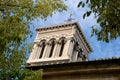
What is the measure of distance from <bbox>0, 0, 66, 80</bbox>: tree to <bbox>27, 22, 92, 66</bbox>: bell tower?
118 feet

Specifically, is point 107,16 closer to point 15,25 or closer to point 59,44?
point 15,25

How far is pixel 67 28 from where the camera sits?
55219 mm

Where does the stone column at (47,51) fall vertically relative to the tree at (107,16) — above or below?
below

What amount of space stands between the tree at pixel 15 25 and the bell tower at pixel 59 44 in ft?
118

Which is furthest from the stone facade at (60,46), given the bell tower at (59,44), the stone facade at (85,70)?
the stone facade at (85,70)

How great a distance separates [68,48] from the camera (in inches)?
2032

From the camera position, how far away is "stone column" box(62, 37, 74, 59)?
50.8m

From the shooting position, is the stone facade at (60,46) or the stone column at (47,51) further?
the stone column at (47,51)

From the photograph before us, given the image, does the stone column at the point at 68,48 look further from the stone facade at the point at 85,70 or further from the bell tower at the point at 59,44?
the stone facade at the point at 85,70

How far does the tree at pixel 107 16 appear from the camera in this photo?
7.92m

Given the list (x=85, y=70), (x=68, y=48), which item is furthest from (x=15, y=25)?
(x=68, y=48)

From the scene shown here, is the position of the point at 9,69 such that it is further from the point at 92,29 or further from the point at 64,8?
the point at 92,29

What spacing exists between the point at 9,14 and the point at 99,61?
15.4ft

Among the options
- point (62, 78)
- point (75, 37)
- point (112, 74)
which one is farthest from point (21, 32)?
point (75, 37)
